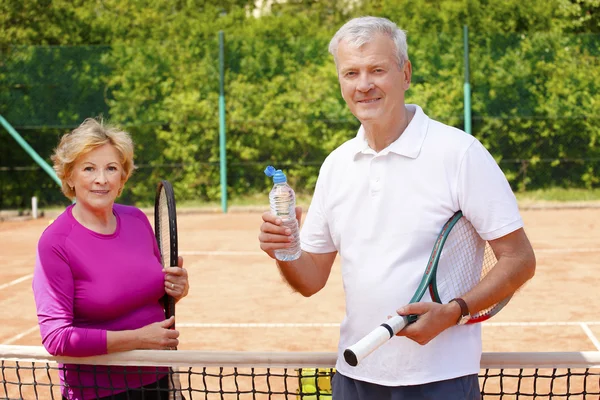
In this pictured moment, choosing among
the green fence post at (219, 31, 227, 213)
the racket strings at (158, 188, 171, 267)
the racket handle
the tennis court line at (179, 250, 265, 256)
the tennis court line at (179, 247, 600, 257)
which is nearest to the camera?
the racket handle

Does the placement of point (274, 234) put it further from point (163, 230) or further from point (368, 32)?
point (163, 230)

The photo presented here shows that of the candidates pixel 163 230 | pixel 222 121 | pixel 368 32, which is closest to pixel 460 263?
pixel 368 32

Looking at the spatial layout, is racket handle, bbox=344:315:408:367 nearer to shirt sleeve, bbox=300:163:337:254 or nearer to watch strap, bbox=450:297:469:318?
watch strap, bbox=450:297:469:318

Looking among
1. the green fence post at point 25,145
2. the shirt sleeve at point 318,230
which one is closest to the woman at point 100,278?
Answer: the shirt sleeve at point 318,230

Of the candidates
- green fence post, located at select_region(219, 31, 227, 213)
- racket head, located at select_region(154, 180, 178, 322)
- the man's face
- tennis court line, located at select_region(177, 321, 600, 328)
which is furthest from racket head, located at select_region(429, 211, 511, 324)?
green fence post, located at select_region(219, 31, 227, 213)

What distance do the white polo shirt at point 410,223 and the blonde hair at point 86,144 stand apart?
83 centimetres

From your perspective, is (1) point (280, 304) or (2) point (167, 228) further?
(1) point (280, 304)

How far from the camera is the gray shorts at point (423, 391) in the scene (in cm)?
215

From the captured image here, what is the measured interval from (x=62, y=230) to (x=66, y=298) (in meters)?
0.21

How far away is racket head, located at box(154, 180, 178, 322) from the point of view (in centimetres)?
271

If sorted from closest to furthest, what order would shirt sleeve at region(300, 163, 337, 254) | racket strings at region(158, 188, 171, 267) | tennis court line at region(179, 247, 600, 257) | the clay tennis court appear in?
shirt sleeve at region(300, 163, 337, 254) < racket strings at region(158, 188, 171, 267) < the clay tennis court < tennis court line at region(179, 247, 600, 257)

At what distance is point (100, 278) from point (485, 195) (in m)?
1.16

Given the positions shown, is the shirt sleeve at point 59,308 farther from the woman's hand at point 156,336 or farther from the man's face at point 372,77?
the man's face at point 372,77

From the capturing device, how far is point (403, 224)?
2.17m
